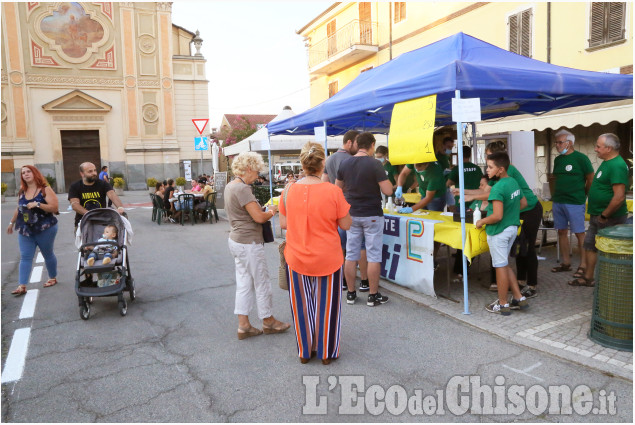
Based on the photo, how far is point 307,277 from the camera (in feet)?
12.2

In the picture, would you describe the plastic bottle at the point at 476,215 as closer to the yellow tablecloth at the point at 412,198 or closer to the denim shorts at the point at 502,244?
the denim shorts at the point at 502,244

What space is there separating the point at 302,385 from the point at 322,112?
4.58 metres

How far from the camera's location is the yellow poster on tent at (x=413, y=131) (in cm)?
480

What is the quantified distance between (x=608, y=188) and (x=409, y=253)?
232 cm

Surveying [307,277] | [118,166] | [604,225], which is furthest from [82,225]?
[118,166]

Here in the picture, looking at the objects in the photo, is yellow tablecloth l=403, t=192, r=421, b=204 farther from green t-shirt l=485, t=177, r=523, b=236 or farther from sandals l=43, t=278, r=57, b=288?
sandals l=43, t=278, r=57, b=288

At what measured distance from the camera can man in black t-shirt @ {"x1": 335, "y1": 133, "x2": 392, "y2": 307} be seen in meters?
5.05

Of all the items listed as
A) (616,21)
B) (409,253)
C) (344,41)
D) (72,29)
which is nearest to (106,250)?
(409,253)

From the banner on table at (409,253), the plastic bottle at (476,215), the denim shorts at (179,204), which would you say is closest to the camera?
the plastic bottle at (476,215)

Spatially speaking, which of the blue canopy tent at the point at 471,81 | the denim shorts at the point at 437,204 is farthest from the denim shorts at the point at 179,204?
the denim shorts at the point at 437,204

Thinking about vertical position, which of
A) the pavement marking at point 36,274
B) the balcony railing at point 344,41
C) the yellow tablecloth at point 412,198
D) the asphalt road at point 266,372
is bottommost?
the asphalt road at point 266,372

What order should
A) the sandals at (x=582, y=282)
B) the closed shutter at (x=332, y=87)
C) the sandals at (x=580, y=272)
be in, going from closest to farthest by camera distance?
the sandals at (x=582, y=282), the sandals at (x=580, y=272), the closed shutter at (x=332, y=87)

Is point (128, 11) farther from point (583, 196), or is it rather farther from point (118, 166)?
point (583, 196)

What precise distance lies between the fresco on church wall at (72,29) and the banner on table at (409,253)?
26.6 metres
